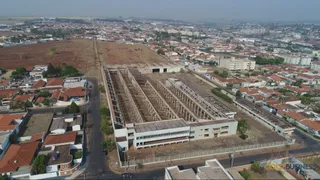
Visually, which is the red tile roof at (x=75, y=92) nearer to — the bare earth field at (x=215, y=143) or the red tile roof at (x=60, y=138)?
the red tile roof at (x=60, y=138)

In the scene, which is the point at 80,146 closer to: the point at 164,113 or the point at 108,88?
the point at 164,113

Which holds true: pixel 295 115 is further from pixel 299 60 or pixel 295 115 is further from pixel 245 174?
pixel 299 60

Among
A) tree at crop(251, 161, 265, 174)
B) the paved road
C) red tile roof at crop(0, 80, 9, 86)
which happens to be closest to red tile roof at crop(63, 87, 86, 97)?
the paved road

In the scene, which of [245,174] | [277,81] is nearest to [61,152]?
[245,174]

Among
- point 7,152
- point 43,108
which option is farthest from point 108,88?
point 7,152

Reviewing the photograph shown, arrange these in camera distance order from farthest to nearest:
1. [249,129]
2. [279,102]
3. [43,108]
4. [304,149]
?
[279,102]
[43,108]
[249,129]
[304,149]

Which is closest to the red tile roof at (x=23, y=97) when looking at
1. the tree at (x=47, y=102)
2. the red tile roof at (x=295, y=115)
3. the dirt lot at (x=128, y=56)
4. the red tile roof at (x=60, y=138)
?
the tree at (x=47, y=102)
